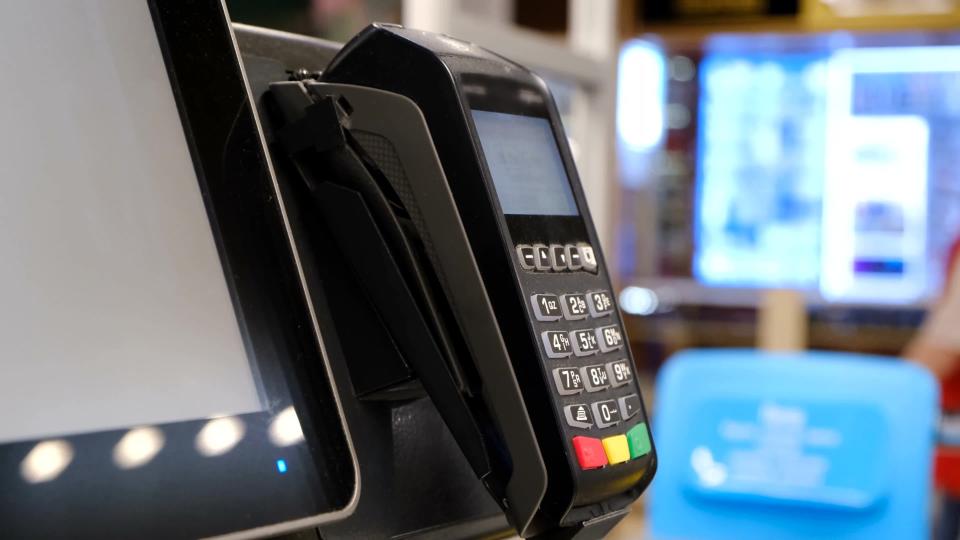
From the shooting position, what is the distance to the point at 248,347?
35 centimetres

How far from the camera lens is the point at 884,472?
130cm

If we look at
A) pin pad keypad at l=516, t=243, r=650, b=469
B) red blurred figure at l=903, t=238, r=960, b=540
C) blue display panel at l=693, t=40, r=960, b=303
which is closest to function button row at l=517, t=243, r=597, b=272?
pin pad keypad at l=516, t=243, r=650, b=469

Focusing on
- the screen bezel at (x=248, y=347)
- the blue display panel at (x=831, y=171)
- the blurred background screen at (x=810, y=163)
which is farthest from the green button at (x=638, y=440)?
the blue display panel at (x=831, y=171)

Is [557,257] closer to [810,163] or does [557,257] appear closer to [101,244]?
[101,244]

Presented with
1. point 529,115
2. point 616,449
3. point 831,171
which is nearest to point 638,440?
point 616,449

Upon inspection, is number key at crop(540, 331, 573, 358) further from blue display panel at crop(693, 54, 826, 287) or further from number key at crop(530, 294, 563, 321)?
blue display panel at crop(693, 54, 826, 287)

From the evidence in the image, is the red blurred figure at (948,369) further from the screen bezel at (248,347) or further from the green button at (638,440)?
the screen bezel at (248,347)

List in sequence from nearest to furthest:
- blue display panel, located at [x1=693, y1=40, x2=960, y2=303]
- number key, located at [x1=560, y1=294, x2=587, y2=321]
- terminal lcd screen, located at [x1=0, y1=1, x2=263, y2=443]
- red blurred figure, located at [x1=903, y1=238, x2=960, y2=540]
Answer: terminal lcd screen, located at [x1=0, y1=1, x2=263, y2=443]
number key, located at [x1=560, y1=294, x2=587, y2=321]
red blurred figure, located at [x1=903, y1=238, x2=960, y2=540]
blue display panel, located at [x1=693, y1=40, x2=960, y2=303]

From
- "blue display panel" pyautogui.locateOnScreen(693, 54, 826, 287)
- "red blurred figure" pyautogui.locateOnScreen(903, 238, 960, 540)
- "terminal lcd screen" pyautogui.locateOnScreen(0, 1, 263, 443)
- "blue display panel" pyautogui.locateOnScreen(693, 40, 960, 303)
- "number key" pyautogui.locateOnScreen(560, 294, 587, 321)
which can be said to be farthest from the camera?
"blue display panel" pyautogui.locateOnScreen(693, 54, 826, 287)

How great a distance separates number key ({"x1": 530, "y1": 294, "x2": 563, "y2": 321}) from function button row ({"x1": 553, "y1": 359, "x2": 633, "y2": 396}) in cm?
2

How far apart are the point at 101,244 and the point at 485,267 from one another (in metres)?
0.13

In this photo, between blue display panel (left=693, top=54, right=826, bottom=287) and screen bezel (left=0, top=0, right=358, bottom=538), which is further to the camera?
blue display panel (left=693, top=54, right=826, bottom=287)

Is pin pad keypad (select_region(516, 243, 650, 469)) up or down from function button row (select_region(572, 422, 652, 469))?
up

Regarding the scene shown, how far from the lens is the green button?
395 millimetres
